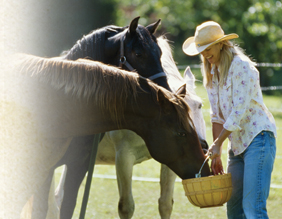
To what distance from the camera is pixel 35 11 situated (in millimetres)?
2988

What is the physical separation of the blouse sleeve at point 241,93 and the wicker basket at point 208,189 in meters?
0.33

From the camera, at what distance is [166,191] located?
154 inches

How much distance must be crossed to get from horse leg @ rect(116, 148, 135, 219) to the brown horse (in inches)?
40.6

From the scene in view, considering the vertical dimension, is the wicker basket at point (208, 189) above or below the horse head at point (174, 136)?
below

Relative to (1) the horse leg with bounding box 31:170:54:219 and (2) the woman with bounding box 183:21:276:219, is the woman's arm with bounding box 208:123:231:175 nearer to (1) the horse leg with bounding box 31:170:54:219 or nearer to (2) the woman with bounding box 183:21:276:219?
(2) the woman with bounding box 183:21:276:219

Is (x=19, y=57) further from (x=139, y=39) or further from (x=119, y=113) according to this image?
(x=139, y=39)

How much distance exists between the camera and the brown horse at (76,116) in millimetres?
2309

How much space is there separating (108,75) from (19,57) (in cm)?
56

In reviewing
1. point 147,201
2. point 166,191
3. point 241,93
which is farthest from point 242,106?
point 147,201

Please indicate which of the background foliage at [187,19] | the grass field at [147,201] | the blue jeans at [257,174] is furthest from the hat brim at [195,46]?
the background foliage at [187,19]

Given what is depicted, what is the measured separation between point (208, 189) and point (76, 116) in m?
0.92

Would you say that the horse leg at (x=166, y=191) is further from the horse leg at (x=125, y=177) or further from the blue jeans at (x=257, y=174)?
the blue jeans at (x=257, y=174)

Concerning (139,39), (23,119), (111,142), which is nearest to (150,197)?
(111,142)

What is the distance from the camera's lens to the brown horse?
2.31m
